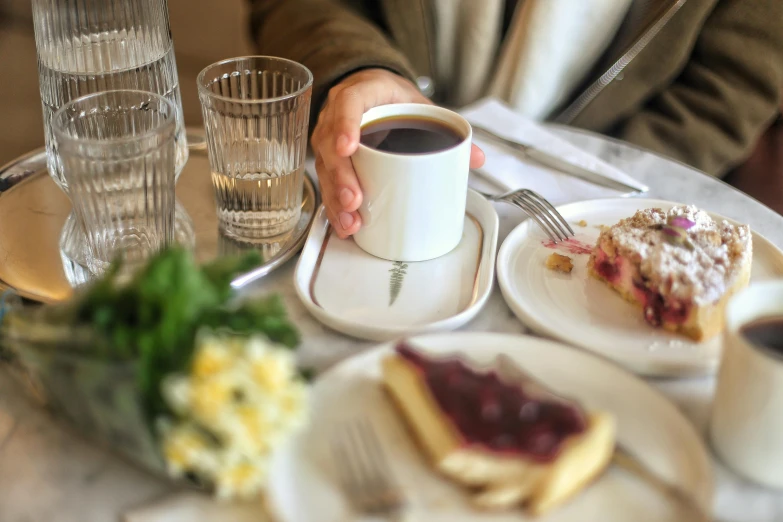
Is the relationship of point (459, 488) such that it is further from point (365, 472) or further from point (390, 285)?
point (390, 285)

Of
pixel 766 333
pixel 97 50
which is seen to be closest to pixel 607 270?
pixel 766 333

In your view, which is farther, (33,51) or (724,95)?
(33,51)

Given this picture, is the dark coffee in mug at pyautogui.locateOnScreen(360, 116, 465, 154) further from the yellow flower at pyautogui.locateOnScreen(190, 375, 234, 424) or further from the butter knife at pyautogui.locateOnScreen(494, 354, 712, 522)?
the yellow flower at pyautogui.locateOnScreen(190, 375, 234, 424)

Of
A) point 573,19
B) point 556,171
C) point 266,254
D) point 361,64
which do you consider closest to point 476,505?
point 266,254

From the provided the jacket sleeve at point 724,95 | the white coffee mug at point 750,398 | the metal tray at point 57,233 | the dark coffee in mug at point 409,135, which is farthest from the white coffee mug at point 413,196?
the jacket sleeve at point 724,95

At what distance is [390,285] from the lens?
0.85m

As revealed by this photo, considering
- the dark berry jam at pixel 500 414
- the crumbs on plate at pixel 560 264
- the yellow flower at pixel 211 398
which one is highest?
the yellow flower at pixel 211 398

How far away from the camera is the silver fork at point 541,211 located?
3.06 ft

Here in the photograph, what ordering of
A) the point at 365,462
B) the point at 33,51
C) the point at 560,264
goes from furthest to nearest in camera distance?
the point at 33,51, the point at 560,264, the point at 365,462

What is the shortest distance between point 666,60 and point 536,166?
0.39 m

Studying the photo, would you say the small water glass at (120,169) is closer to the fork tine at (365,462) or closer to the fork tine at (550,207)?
the fork tine at (365,462)

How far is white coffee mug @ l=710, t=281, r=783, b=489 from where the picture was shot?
0.56 metres

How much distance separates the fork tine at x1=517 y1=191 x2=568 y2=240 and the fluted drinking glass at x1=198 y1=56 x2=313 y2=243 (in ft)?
1.01

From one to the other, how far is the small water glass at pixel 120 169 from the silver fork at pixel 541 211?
0.45 m
